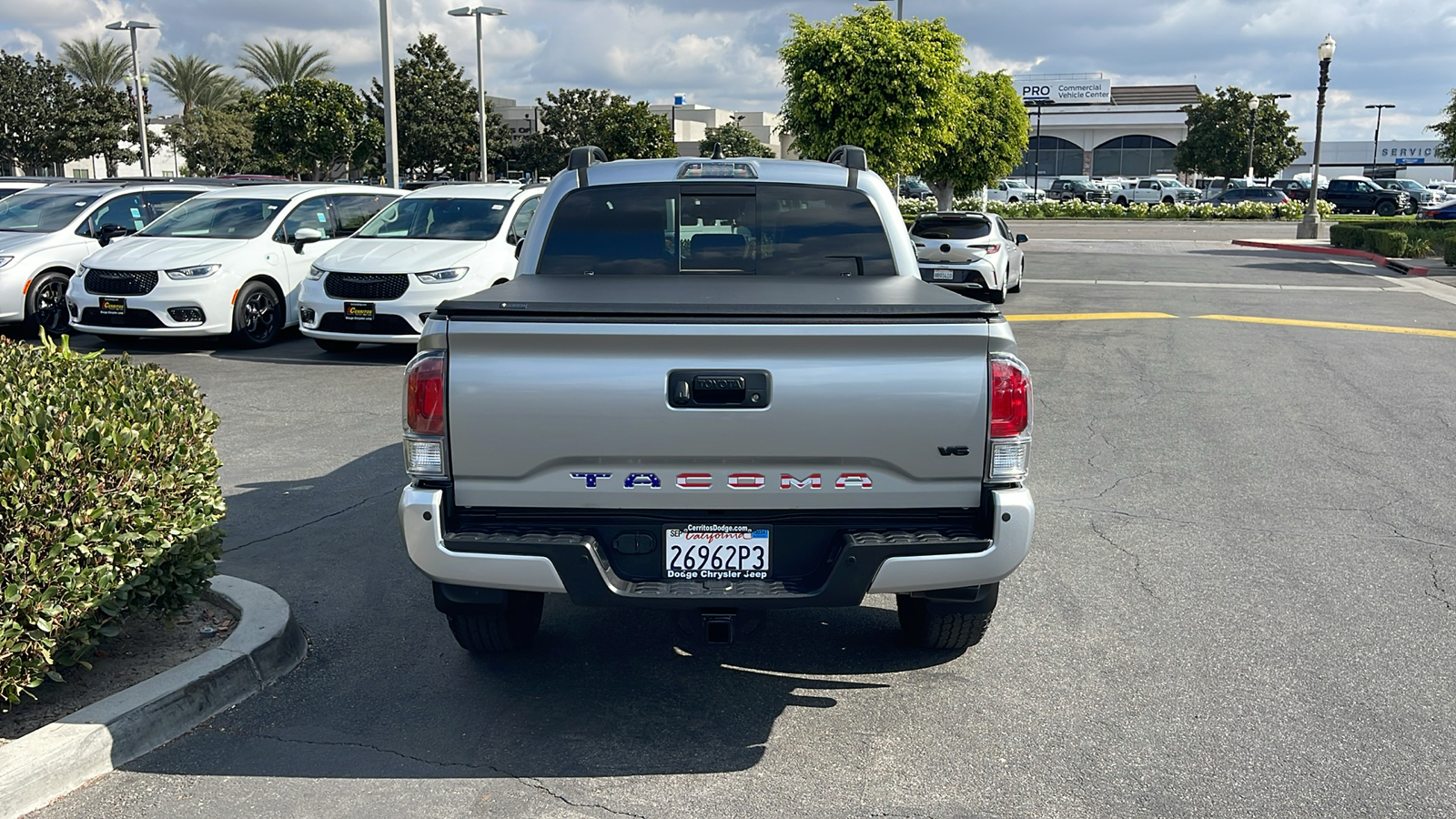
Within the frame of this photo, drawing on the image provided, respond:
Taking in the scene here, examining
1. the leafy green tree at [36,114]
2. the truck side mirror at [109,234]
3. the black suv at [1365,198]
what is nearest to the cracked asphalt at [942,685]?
the truck side mirror at [109,234]

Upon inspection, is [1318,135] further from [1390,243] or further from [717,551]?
[717,551]

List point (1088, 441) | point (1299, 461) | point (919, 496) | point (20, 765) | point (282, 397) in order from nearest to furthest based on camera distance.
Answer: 1. point (20, 765)
2. point (919, 496)
3. point (1299, 461)
4. point (1088, 441)
5. point (282, 397)

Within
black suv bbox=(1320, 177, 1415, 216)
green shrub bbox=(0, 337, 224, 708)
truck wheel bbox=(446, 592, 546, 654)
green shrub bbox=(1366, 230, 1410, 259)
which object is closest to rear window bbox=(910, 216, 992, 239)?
truck wheel bbox=(446, 592, 546, 654)

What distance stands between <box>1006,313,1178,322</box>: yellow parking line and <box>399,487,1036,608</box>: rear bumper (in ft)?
42.1

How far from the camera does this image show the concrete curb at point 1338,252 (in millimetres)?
24594

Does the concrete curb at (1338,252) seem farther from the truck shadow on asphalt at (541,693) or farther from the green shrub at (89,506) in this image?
the green shrub at (89,506)

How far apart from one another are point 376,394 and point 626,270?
18.5 ft

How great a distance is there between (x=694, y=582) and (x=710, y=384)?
2.21ft

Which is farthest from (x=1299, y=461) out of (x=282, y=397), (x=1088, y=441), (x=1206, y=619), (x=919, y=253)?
(x=919, y=253)

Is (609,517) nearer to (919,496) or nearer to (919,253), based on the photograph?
(919,496)

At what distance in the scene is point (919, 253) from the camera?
17625mm

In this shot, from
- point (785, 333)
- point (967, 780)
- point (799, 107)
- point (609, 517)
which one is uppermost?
point (799, 107)

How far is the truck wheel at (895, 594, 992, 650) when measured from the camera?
4691 millimetres

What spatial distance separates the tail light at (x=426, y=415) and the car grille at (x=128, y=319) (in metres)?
9.98
